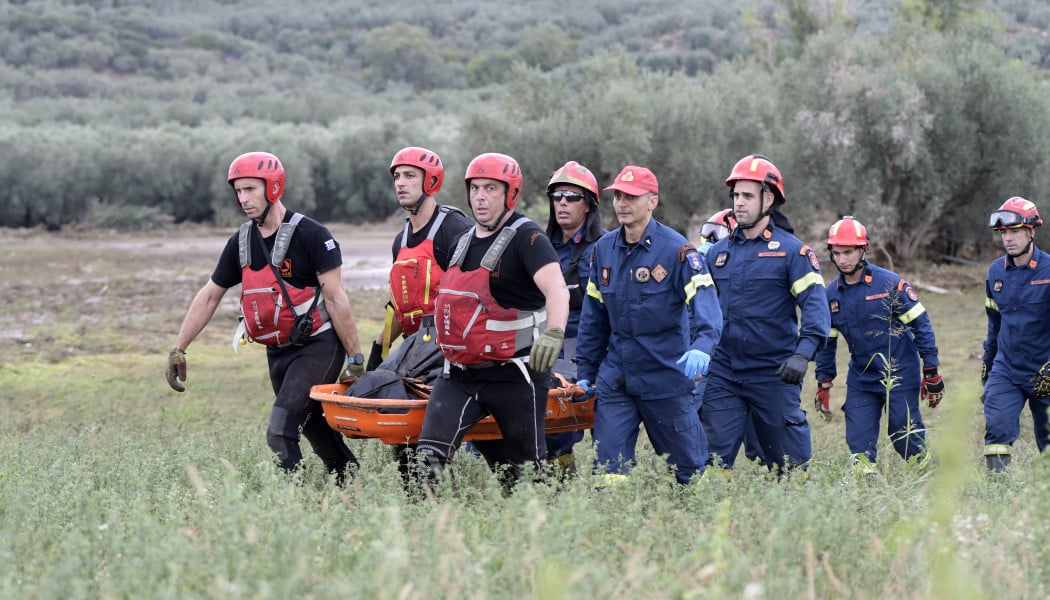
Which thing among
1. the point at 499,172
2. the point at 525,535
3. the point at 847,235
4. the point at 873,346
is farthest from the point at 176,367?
the point at 873,346

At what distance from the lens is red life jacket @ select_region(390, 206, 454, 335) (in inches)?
283

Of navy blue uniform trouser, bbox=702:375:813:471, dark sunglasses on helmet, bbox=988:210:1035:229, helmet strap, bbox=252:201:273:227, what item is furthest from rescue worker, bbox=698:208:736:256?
helmet strap, bbox=252:201:273:227

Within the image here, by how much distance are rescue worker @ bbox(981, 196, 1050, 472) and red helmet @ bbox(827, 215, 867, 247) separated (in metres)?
0.87

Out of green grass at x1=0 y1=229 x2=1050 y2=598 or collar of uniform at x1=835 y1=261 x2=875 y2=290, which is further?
collar of uniform at x1=835 y1=261 x2=875 y2=290

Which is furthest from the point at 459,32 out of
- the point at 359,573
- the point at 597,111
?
the point at 359,573

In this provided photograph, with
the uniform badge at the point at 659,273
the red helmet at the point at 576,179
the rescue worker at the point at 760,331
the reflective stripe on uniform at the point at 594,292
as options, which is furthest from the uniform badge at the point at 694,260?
the red helmet at the point at 576,179

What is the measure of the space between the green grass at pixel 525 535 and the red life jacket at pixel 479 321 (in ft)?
2.67

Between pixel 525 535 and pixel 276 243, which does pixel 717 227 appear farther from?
pixel 525 535

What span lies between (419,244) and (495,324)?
135 centimetres

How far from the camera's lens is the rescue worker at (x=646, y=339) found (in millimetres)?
6516

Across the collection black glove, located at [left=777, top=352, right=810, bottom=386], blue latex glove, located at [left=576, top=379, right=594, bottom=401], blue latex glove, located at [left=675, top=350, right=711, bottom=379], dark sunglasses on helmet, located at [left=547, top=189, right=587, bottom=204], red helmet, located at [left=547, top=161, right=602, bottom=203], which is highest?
red helmet, located at [left=547, top=161, right=602, bottom=203]

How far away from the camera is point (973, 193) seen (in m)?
25.9

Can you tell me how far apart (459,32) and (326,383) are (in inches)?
7426

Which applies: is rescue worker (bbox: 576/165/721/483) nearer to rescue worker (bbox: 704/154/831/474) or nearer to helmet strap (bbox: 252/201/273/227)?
rescue worker (bbox: 704/154/831/474)
